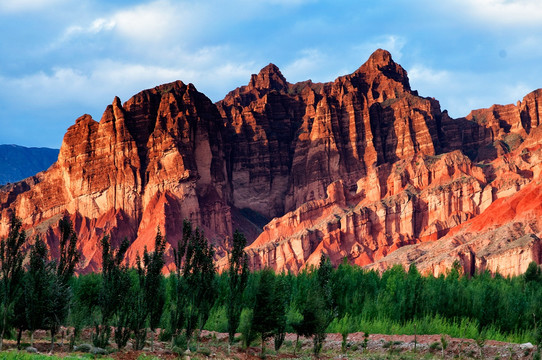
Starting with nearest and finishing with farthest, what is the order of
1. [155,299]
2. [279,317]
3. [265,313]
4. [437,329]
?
1. [155,299]
2. [279,317]
3. [265,313]
4. [437,329]

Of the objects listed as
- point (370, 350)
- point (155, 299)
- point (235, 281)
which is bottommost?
point (370, 350)

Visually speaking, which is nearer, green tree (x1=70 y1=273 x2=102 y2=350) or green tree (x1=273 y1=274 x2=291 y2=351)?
green tree (x1=273 y1=274 x2=291 y2=351)

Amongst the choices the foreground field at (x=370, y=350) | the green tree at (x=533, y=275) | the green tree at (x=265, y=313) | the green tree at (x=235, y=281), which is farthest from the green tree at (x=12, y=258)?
the green tree at (x=533, y=275)

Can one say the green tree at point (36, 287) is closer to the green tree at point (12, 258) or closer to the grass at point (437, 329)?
the green tree at point (12, 258)

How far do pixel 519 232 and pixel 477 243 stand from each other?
8.07 m

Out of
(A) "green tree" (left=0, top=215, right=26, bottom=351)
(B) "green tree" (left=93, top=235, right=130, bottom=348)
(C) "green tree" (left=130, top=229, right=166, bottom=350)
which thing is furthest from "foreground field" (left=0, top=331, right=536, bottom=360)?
(A) "green tree" (left=0, top=215, right=26, bottom=351)

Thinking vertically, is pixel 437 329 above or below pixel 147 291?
below

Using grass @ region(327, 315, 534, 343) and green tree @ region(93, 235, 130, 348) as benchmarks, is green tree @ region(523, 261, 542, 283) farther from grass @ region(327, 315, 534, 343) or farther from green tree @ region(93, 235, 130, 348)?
green tree @ region(93, 235, 130, 348)

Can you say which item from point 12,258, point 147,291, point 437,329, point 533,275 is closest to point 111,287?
point 147,291

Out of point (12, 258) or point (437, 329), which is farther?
point (437, 329)

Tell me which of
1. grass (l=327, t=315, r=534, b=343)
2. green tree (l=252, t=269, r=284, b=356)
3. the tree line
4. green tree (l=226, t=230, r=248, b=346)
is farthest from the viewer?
grass (l=327, t=315, r=534, b=343)

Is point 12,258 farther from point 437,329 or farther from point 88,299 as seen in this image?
point 437,329

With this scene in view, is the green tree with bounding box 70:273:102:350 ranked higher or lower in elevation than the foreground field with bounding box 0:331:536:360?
higher

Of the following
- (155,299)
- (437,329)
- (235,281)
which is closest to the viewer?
(155,299)
